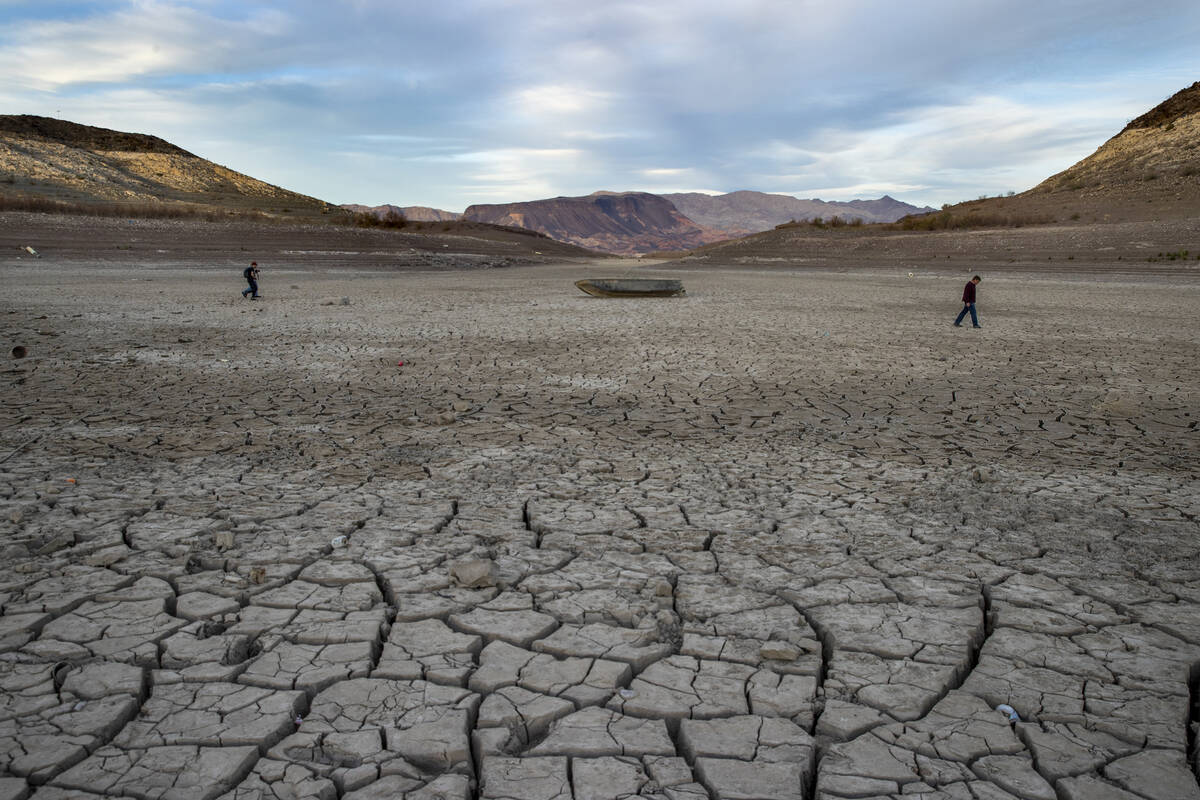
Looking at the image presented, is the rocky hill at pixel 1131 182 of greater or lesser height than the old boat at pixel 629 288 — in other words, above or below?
above

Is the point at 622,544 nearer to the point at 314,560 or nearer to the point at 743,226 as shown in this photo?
the point at 314,560

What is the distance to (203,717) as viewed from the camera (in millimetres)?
2092

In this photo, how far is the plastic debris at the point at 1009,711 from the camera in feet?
6.97

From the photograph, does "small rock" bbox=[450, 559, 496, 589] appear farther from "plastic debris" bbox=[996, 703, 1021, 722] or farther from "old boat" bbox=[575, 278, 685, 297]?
"old boat" bbox=[575, 278, 685, 297]

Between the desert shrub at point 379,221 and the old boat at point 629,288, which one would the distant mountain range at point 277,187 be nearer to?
the desert shrub at point 379,221

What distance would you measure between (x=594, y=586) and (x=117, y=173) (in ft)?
201

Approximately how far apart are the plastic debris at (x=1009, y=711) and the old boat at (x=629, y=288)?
1407 centimetres

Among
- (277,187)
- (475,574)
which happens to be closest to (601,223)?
(277,187)

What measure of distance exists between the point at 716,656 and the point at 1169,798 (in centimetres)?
123

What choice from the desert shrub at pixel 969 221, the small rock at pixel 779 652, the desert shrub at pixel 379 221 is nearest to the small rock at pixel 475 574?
the small rock at pixel 779 652

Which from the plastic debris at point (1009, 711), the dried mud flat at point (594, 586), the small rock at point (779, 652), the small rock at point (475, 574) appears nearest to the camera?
the dried mud flat at point (594, 586)

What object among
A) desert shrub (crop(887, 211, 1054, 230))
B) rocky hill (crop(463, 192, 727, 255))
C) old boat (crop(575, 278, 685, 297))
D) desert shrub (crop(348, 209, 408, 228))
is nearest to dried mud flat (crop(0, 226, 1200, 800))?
old boat (crop(575, 278, 685, 297))

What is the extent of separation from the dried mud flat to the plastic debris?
7 centimetres

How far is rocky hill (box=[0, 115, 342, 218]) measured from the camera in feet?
140
